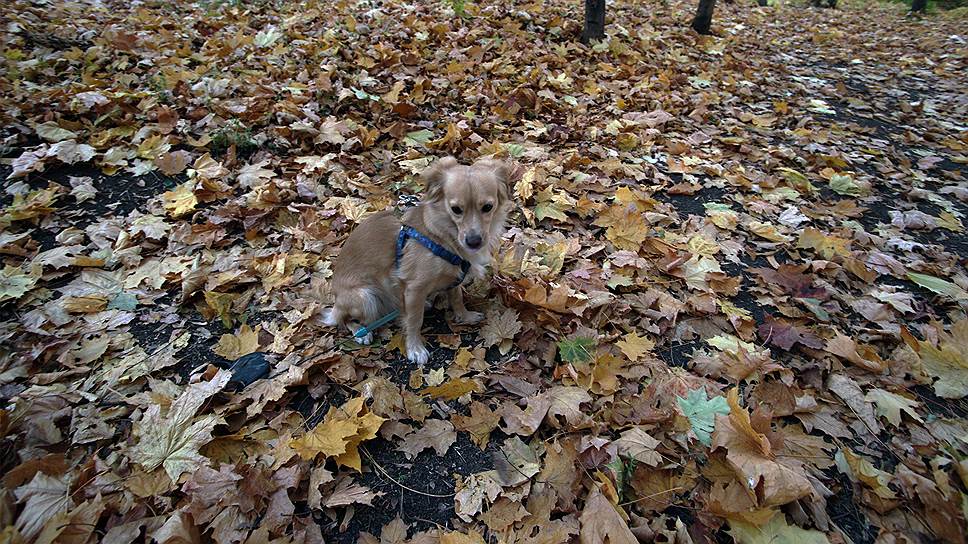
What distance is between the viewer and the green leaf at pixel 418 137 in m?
5.17

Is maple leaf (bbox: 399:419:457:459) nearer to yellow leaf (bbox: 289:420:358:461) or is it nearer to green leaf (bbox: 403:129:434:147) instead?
yellow leaf (bbox: 289:420:358:461)

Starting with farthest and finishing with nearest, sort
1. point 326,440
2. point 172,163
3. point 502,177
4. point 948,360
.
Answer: point 172,163 < point 502,177 < point 948,360 < point 326,440

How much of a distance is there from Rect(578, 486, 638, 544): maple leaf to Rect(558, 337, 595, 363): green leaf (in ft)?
3.09

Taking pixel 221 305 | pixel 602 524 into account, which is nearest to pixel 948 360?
pixel 602 524

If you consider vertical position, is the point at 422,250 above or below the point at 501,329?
above

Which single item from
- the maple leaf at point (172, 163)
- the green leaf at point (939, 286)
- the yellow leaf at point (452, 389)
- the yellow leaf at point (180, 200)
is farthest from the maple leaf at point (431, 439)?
the green leaf at point (939, 286)

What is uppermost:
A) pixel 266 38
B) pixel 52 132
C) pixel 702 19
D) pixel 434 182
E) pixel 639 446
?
pixel 266 38

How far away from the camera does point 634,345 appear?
9.93ft

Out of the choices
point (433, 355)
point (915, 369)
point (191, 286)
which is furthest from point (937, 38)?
point (191, 286)

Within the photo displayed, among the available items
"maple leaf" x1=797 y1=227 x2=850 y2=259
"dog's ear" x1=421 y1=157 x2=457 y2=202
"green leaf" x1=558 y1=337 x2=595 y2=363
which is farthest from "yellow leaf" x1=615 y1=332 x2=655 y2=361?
"maple leaf" x1=797 y1=227 x2=850 y2=259

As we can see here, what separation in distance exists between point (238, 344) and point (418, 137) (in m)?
3.20

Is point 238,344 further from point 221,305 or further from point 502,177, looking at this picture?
point 502,177

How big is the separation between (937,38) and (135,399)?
66.3 ft

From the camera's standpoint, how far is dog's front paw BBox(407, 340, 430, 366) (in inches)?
122
